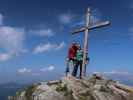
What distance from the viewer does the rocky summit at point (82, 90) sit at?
24656 mm

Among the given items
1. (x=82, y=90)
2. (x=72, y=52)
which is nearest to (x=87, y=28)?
(x=72, y=52)

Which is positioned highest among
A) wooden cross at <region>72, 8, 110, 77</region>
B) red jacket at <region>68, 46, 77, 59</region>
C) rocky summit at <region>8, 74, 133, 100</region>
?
wooden cross at <region>72, 8, 110, 77</region>

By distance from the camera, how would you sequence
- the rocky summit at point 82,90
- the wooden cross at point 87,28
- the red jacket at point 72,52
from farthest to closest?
1. the red jacket at point 72,52
2. the wooden cross at point 87,28
3. the rocky summit at point 82,90

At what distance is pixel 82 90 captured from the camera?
25.4 meters

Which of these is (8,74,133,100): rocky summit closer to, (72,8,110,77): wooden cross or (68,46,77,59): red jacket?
(72,8,110,77): wooden cross

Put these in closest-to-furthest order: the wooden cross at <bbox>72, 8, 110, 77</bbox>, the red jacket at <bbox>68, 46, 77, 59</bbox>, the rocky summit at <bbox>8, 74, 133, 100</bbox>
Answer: the rocky summit at <bbox>8, 74, 133, 100</bbox>, the wooden cross at <bbox>72, 8, 110, 77</bbox>, the red jacket at <bbox>68, 46, 77, 59</bbox>

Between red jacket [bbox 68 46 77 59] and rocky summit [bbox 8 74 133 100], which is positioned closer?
rocky summit [bbox 8 74 133 100]

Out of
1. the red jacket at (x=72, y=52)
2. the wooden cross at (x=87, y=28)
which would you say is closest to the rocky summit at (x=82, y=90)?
the wooden cross at (x=87, y=28)

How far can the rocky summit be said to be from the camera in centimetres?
2466

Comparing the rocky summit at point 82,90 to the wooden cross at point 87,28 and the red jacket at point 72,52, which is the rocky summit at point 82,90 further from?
the red jacket at point 72,52

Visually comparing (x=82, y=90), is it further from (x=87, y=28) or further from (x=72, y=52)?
(x=87, y=28)

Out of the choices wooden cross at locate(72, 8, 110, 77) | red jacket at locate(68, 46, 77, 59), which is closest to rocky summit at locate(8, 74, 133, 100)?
wooden cross at locate(72, 8, 110, 77)

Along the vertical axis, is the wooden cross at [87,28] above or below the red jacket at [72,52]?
above

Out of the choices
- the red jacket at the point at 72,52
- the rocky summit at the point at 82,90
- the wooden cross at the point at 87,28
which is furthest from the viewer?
the red jacket at the point at 72,52
